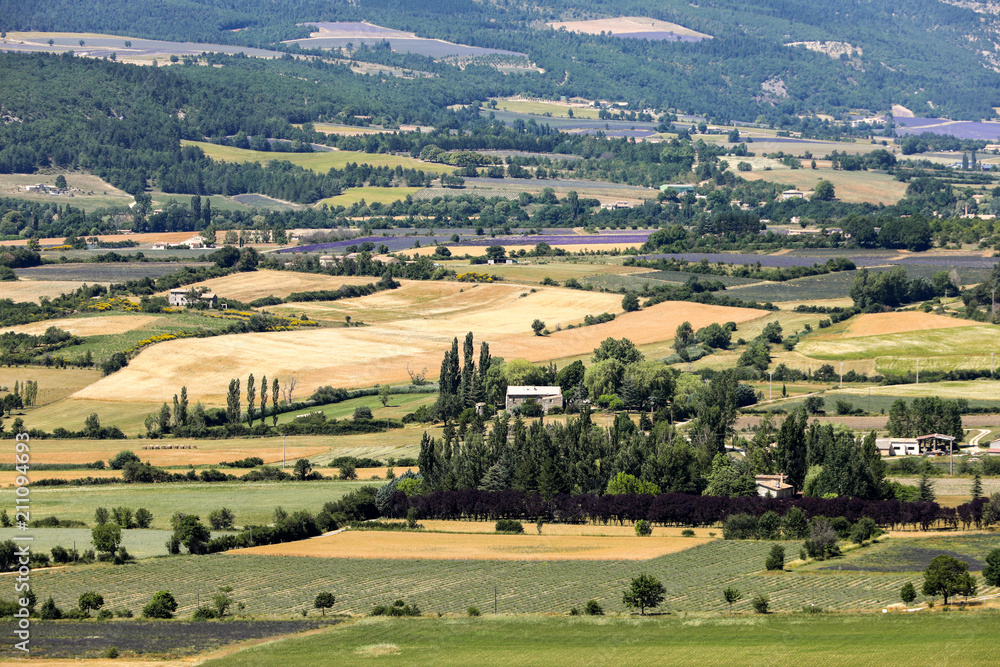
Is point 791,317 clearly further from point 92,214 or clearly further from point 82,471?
point 92,214

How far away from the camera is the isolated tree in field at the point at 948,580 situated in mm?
48156

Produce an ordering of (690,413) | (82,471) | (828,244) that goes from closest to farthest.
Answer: (82,471)
(690,413)
(828,244)

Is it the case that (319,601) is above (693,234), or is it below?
below

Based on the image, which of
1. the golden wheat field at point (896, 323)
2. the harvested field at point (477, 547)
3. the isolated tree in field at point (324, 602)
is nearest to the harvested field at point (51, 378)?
the harvested field at point (477, 547)

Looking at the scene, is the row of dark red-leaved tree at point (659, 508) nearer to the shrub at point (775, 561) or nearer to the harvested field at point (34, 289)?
the shrub at point (775, 561)

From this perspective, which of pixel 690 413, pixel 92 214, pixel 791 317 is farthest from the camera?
pixel 92 214

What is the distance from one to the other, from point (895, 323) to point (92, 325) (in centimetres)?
6513

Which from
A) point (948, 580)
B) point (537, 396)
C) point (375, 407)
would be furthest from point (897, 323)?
point (948, 580)

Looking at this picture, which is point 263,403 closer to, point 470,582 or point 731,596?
point 470,582

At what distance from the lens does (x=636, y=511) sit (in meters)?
64.8

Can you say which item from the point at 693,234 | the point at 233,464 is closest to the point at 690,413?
the point at 233,464

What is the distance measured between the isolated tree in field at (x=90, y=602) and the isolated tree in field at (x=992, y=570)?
107 feet

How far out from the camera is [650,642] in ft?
149

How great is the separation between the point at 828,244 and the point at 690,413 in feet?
260
